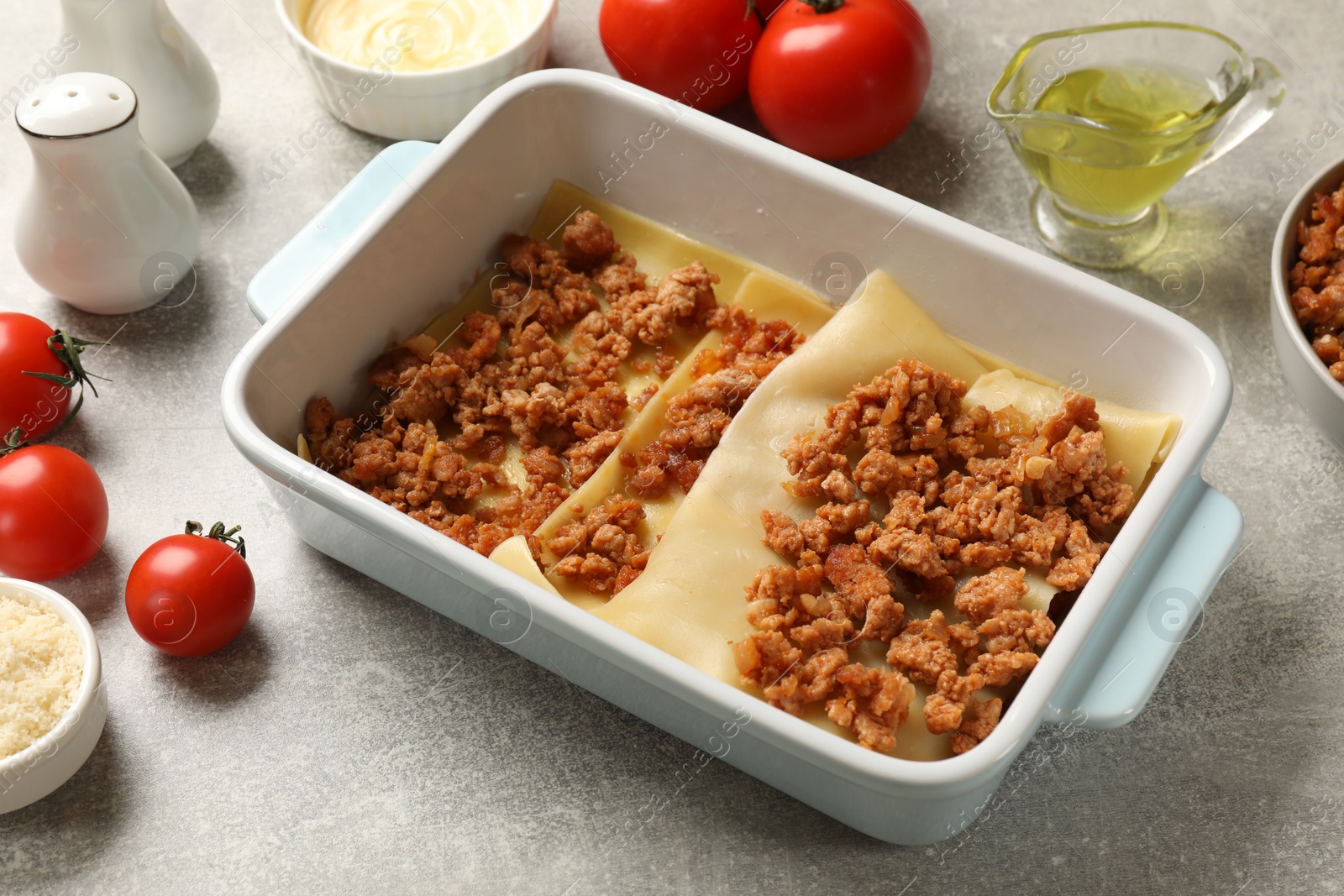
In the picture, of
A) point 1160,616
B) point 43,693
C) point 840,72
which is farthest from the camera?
point 840,72

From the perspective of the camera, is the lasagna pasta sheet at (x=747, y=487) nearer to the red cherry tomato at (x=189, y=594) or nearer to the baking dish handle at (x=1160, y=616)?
the baking dish handle at (x=1160, y=616)

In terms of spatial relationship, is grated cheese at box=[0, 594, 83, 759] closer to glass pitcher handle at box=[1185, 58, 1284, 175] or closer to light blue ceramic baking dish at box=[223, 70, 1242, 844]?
light blue ceramic baking dish at box=[223, 70, 1242, 844]

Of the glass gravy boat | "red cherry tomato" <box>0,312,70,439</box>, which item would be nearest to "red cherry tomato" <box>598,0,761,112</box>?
the glass gravy boat

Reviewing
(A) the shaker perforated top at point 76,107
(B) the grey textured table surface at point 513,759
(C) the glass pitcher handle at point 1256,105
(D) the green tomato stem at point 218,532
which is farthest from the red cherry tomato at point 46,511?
(C) the glass pitcher handle at point 1256,105

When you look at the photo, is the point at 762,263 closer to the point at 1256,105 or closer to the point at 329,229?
the point at 329,229

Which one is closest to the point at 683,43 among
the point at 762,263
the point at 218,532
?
the point at 762,263

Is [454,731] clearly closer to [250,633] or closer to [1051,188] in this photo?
[250,633]

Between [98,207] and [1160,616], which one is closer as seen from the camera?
[1160,616]
